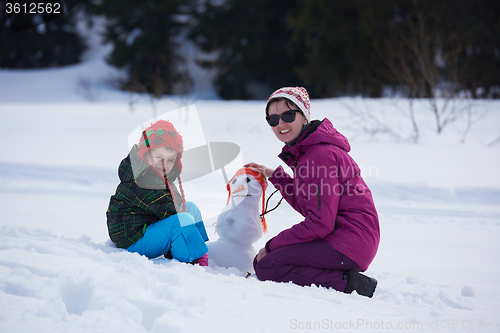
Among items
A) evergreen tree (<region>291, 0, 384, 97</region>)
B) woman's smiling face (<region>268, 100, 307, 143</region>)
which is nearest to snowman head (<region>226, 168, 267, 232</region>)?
woman's smiling face (<region>268, 100, 307, 143</region>)

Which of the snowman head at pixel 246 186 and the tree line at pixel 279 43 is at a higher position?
the tree line at pixel 279 43

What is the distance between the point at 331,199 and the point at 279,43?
68.6ft

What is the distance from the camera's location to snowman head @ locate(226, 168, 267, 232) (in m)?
2.51

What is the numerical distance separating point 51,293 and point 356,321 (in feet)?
4.08

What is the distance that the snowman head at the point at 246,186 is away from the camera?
2508mm

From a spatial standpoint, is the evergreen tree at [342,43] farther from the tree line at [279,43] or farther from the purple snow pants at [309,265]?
the purple snow pants at [309,265]

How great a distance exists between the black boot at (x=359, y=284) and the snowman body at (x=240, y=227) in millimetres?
633

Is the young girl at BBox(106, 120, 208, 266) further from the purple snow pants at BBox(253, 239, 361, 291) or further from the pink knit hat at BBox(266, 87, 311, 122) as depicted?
the pink knit hat at BBox(266, 87, 311, 122)

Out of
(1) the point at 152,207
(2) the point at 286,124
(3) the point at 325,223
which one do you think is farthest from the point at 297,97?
(1) the point at 152,207

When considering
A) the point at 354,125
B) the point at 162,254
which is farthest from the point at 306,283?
the point at 354,125

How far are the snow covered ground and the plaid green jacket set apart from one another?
0.45 ft

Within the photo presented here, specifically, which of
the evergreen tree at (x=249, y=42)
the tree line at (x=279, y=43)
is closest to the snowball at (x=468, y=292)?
the tree line at (x=279, y=43)

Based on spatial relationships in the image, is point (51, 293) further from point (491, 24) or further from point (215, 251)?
point (491, 24)

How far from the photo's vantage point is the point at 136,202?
2.24 metres
